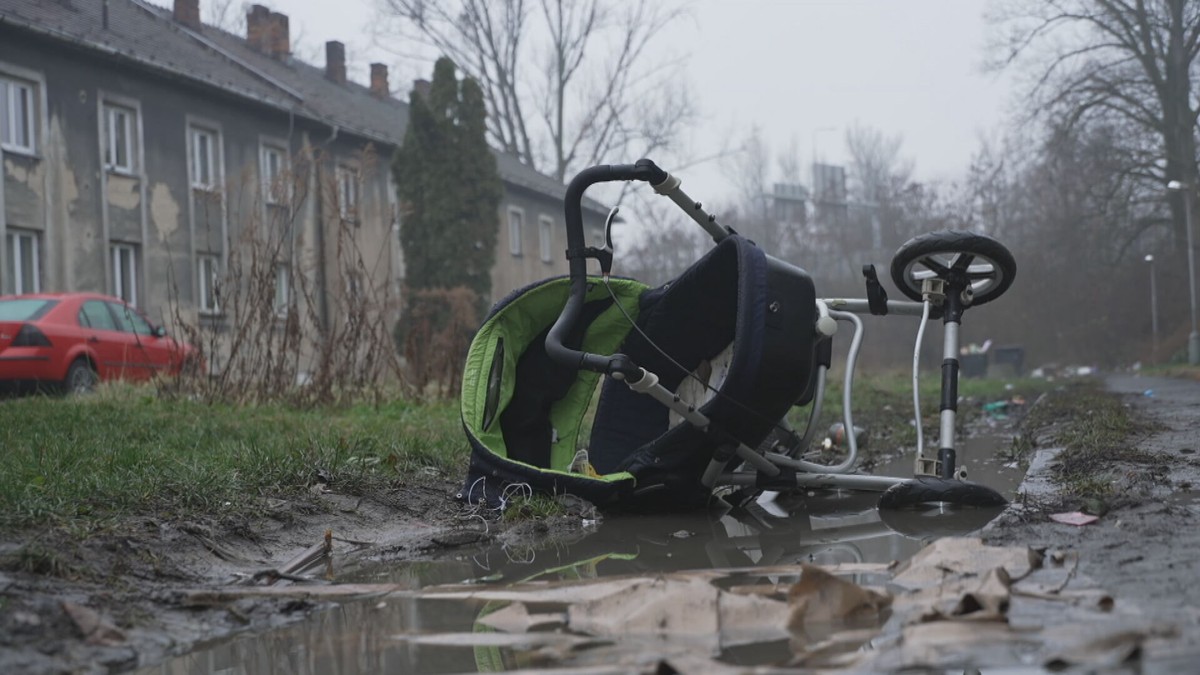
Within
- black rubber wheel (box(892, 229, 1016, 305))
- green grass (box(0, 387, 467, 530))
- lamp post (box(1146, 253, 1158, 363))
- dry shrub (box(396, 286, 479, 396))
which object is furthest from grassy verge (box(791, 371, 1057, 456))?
lamp post (box(1146, 253, 1158, 363))

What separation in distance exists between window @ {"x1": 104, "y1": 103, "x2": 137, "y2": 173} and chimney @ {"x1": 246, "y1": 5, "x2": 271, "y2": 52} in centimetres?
962

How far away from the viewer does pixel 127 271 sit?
22766mm

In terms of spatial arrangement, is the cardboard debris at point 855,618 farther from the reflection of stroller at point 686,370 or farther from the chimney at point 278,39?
the chimney at point 278,39

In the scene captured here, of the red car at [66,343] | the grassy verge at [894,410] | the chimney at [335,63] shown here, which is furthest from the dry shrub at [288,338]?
the chimney at [335,63]

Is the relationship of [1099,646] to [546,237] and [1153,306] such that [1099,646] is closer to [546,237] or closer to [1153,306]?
[546,237]

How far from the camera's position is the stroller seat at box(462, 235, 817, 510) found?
4984 mm

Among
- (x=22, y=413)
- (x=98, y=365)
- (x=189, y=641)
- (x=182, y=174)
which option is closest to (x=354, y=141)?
(x=182, y=174)

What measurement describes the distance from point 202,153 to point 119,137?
246 cm

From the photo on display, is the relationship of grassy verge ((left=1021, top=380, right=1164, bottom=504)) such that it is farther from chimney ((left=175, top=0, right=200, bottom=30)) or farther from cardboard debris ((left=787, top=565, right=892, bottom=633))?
chimney ((left=175, top=0, right=200, bottom=30))

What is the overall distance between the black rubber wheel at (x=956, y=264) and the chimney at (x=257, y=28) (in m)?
29.2

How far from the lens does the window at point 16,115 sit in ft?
66.5

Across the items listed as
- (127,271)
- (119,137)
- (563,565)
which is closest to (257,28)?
(119,137)

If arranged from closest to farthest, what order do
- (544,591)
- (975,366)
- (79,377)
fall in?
(544,591) → (79,377) → (975,366)

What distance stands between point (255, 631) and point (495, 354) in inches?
101
